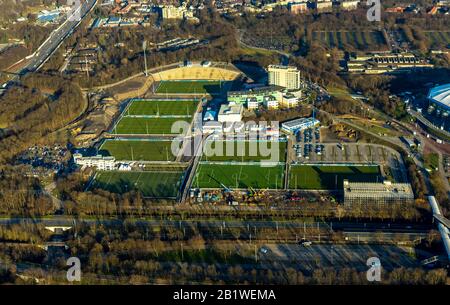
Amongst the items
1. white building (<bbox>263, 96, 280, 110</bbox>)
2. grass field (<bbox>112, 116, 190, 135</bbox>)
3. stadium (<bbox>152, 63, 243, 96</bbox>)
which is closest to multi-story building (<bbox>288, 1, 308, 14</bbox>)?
stadium (<bbox>152, 63, 243, 96</bbox>)

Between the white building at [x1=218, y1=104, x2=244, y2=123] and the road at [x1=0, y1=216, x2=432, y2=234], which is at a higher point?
the white building at [x1=218, y1=104, x2=244, y2=123]

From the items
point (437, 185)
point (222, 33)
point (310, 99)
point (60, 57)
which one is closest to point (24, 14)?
point (60, 57)

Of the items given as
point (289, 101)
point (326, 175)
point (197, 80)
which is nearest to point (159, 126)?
point (289, 101)

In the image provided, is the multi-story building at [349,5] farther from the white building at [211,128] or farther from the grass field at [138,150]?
the grass field at [138,150]

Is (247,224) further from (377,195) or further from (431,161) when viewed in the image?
(431,161)

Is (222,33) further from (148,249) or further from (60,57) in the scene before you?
(148,249)

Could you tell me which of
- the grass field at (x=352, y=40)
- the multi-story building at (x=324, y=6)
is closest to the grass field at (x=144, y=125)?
the grass field at (x=352, y=40)

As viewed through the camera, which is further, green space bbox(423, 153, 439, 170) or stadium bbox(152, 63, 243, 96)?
stadium bbox(152, 63, 243, 96)

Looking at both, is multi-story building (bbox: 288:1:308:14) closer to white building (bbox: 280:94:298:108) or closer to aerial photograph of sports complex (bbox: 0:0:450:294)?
aerial photograph of sports complex (bbox: 0:0:450:294)
